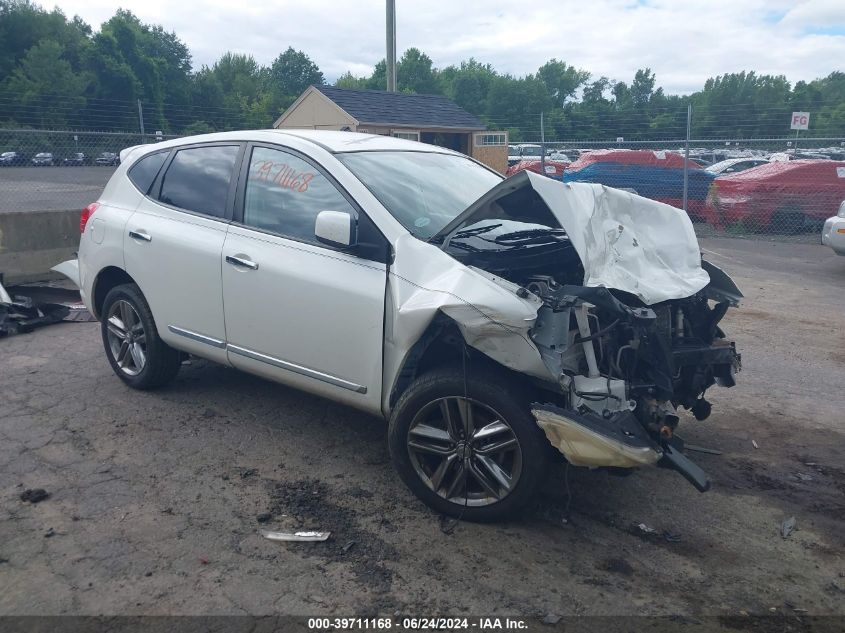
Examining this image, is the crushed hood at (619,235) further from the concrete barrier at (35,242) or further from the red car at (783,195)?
the red car at (783,195)

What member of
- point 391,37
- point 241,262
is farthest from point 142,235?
point 391,37

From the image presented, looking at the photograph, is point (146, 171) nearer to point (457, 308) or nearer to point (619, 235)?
point (457, 308)

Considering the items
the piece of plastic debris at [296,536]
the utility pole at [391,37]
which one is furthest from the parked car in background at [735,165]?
the piece of plastic debris at [296,536]

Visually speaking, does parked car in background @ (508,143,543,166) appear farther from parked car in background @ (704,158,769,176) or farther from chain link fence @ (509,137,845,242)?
chain link fence @ (509,137,845,242)

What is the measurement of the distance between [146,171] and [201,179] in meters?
0.67

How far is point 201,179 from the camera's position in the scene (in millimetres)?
4988

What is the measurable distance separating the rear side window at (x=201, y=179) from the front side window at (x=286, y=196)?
0.75ft

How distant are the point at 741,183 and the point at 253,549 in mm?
13629

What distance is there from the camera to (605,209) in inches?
161

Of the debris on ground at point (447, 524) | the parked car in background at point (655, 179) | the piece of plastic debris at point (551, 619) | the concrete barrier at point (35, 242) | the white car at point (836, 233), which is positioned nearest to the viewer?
the piece of plastic debris at point (551, 619)

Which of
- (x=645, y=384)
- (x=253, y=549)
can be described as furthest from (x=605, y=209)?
(x=253, y=549)

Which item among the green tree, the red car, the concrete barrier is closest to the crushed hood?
the concrete barrier

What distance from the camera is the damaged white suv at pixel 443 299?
3.43 m

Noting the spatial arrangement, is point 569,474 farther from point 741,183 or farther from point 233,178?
point 741,183
